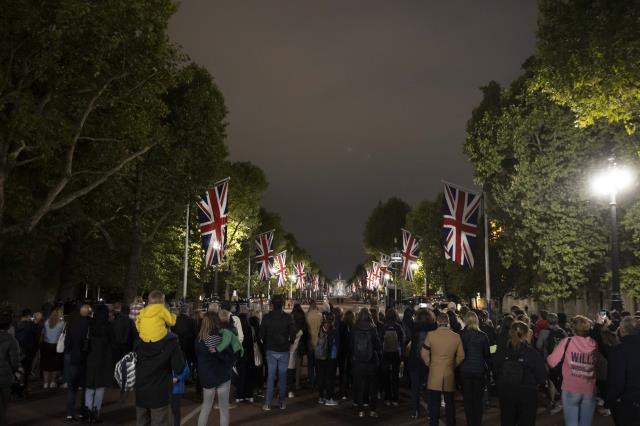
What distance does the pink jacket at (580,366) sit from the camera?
8.30 meters

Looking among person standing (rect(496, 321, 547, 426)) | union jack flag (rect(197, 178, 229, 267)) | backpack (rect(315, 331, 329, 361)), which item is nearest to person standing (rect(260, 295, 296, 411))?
backpack (rect(315, 331, 329, 361))

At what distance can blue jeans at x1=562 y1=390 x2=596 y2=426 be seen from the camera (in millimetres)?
8391

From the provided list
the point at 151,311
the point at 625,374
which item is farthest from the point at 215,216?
the point at 625,374

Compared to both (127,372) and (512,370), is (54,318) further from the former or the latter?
(512,370)

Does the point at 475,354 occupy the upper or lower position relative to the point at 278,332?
lower

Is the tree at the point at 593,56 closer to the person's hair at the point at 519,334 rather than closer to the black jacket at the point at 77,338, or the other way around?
the person's hair at the point at 519,334

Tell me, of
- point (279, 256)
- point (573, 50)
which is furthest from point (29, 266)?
point (573, 50)

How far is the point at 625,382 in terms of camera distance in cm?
715

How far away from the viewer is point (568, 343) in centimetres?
859

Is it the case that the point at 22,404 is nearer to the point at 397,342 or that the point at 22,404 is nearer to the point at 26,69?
the point at 397,342

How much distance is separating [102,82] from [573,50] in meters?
14.3

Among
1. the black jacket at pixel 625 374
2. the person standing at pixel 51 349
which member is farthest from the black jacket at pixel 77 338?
the black jacket at pixel 625 374

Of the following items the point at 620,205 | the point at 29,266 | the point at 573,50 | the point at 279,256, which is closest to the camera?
the point at 573,50

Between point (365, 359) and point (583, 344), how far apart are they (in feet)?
13.8
